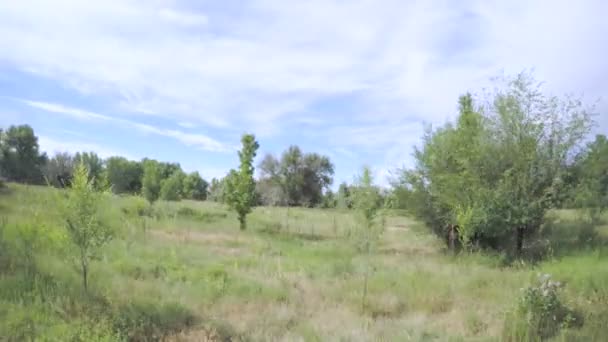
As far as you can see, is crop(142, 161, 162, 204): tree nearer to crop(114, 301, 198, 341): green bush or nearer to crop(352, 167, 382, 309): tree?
crop(352, 167, 382, 309): tree

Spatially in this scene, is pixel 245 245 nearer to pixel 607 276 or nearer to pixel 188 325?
pixel 188 325

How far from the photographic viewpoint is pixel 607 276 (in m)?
9.89

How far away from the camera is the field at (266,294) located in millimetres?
7137

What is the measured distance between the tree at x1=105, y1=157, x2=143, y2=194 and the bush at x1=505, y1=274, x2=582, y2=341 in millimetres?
68220

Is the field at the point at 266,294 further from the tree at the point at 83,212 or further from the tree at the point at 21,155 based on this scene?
the tree at the point at 21,155

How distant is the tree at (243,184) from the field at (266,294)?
8822 millimetres

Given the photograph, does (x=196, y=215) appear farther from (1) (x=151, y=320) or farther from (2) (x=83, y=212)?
(1) (x=151, y=320)

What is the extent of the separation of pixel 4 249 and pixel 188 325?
5136 millimetres

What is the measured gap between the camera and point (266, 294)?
945 centimetres

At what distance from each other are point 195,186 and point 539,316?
Result: 88.0 metres

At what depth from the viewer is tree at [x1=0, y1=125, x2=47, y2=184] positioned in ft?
199

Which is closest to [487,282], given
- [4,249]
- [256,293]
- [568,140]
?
[256,293]

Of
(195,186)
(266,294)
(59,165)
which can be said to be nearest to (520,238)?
(266,294)

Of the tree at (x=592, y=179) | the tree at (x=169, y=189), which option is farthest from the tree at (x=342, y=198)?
the tree at (x=169, y=189)
